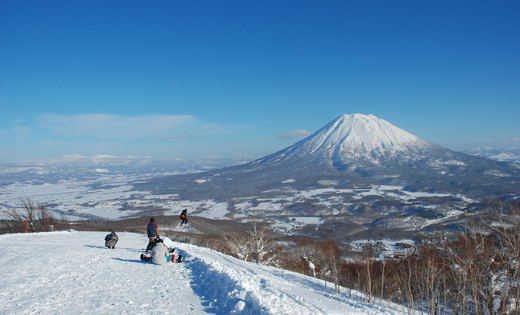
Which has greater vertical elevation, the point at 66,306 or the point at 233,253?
the point at 66,306

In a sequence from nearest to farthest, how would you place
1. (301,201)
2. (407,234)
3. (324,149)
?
(407,234) → (301,201) → (324,149)

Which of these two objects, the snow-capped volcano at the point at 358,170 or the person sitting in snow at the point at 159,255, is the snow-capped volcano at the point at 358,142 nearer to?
the snow-capped volcano at the point at 358,170

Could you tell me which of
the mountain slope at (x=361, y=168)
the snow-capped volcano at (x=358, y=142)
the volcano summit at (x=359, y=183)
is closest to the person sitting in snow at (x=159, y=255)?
the volcano summit at (x=359, y=183)

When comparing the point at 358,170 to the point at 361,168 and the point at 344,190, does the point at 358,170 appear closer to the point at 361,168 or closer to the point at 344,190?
the point at 361,168

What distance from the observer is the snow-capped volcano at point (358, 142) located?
5989 inches

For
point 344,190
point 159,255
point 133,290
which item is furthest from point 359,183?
point 133,290

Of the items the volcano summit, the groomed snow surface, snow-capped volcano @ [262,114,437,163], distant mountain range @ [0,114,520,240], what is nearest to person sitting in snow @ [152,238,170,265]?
the groomed snow surface

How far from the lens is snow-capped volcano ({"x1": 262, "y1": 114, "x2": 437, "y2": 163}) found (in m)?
152

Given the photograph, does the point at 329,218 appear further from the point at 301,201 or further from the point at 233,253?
the point at 233,253

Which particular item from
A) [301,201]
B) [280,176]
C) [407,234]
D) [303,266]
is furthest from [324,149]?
[303,266]

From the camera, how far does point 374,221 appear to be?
64.7 meters

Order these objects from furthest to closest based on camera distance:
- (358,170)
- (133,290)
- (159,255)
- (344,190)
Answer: (358,170), (344,190), (159,255), (133,290)

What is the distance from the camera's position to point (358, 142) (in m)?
164

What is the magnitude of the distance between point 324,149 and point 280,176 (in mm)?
42484
